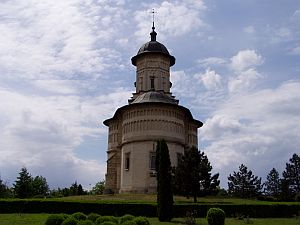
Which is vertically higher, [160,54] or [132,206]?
[160,54]

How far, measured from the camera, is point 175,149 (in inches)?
1679

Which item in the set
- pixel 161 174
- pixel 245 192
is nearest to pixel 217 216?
pixel 161 174

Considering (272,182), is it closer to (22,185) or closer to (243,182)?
(243,182)

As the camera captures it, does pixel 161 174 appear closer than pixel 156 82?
Yes

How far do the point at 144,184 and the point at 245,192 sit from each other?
19767mm

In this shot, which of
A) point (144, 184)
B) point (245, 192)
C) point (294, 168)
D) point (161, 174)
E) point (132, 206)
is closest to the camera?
point (161, 174)

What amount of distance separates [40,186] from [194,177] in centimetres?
4055

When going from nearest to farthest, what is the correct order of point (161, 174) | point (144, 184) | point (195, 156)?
point (161, 174)
point (195, 156)
point (144, 184)

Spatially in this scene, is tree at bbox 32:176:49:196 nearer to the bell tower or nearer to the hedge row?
the bell tower

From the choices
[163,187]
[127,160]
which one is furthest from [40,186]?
[163,187]

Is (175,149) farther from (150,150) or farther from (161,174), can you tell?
(161,174)

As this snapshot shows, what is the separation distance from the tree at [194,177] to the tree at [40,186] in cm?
3568

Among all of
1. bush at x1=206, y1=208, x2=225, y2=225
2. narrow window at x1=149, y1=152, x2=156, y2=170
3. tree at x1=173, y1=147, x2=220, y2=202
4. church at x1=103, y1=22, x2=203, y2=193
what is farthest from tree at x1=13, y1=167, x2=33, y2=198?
bush at x1=206, y1=208, x2=225, y2=225

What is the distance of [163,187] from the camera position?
82.1ft
